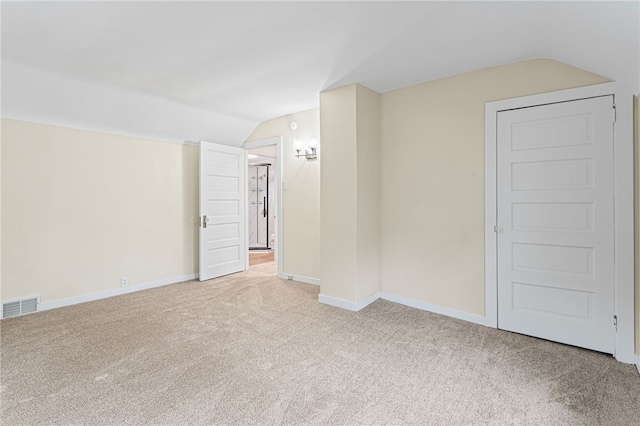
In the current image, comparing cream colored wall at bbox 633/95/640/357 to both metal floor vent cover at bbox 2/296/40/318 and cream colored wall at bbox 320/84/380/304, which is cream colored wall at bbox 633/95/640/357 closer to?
cream colored wall at bbox 320/84/380/304

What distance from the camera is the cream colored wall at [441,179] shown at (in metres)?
3.09

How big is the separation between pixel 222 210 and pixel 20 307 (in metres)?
2.57

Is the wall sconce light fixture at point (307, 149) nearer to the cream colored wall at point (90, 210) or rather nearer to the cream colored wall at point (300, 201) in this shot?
the cream colored wall at point (300, 201)

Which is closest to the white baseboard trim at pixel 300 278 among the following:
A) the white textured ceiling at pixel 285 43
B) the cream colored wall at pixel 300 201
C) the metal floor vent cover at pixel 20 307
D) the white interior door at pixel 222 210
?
the cream colored wall at pixel 300 201

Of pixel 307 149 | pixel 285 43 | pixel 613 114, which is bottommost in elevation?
pixel 613 114

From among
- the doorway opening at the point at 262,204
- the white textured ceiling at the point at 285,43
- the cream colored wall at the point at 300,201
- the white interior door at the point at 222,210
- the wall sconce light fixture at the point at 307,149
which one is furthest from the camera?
the doorway opening at the point at 262,204

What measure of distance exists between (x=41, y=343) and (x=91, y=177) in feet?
6.46

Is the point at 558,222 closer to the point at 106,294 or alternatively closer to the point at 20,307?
the point at 106,294

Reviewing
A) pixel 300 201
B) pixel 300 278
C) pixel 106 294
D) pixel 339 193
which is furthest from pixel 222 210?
pixel 339 193

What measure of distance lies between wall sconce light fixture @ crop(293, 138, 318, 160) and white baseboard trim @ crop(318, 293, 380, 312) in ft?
6.36

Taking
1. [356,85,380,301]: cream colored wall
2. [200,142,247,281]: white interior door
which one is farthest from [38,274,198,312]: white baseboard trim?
[356,85,380,301]: cream colored wall

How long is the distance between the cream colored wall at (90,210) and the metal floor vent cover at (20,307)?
0.07m

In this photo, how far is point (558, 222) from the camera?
2.74 m

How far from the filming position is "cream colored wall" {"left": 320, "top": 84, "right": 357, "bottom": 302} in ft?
11.8
